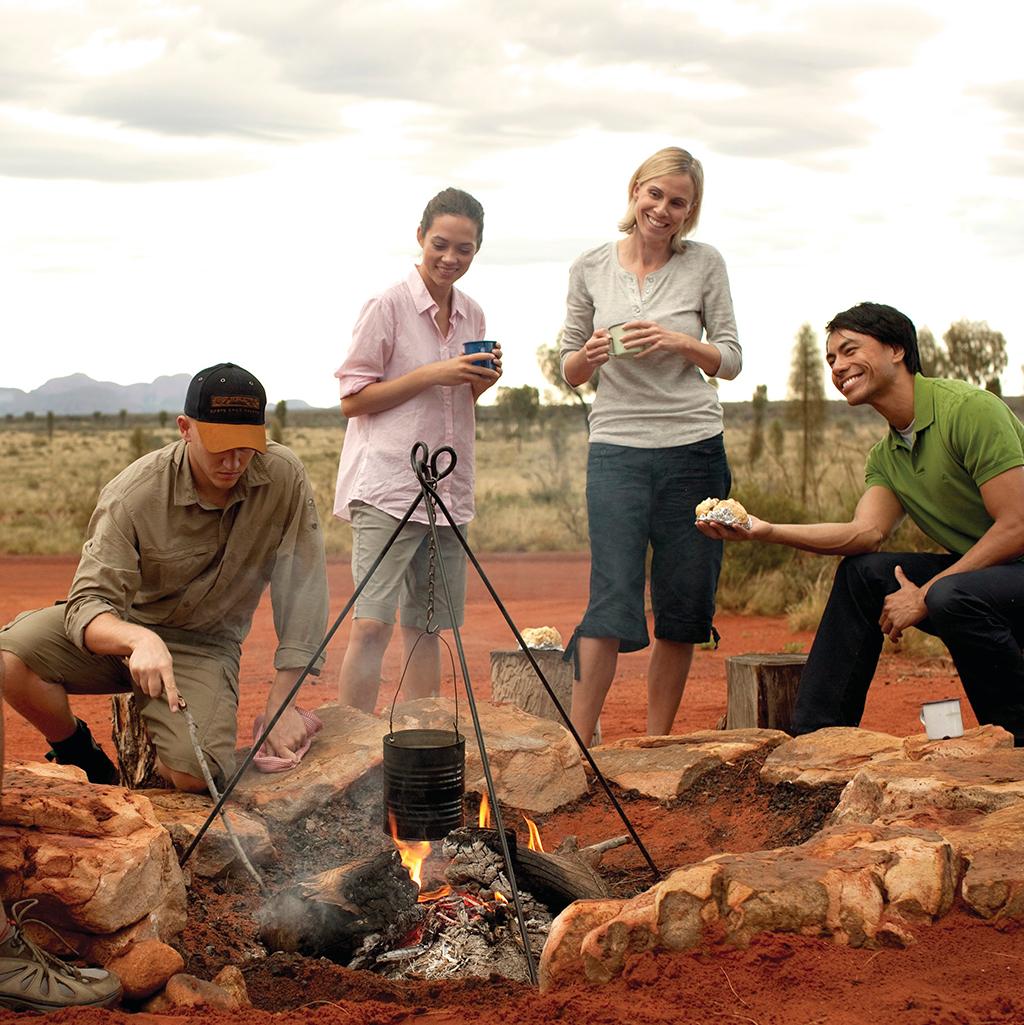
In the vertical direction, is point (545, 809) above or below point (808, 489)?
below

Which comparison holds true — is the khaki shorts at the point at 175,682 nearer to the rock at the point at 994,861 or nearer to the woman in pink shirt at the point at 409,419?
the woman in pink shirt at the point at 409,419

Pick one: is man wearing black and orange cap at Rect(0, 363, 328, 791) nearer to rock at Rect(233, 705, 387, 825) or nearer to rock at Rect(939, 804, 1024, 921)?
rock at Rect(233, 705, 387, 825)

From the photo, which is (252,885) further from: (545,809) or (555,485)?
(555,485)

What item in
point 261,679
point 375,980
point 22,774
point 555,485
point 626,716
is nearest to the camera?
point 375,980

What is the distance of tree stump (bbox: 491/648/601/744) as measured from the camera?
5.53 meters

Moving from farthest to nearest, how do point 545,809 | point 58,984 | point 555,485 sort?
point 555,485 → point 545,809 → point 58,984

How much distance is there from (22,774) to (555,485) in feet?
59.6

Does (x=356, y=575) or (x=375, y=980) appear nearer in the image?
(x=375, y=980)

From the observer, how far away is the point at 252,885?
12.1ft

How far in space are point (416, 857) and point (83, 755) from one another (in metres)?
1.34

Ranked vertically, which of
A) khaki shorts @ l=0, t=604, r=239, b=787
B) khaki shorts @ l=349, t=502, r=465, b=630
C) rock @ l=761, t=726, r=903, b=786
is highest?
khaki shorts @ l=349, t=502, r=465, b=630

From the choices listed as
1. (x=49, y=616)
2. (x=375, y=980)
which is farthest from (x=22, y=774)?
(x=375, y=980)

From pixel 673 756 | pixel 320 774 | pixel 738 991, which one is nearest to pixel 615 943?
pixel 738 991

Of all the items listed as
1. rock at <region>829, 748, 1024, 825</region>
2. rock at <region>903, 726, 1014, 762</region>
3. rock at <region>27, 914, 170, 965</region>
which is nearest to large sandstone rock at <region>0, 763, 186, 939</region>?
rock at <region>27, 914, 170, 965</region>
